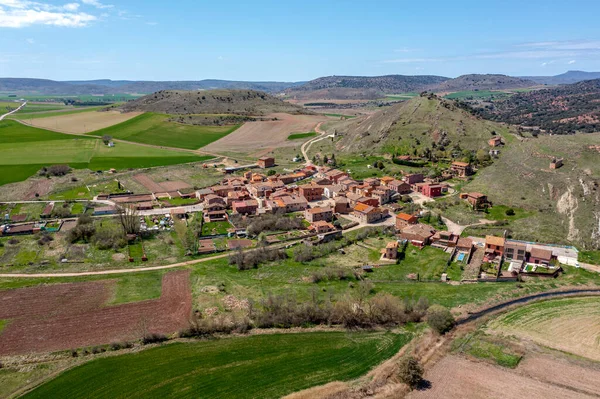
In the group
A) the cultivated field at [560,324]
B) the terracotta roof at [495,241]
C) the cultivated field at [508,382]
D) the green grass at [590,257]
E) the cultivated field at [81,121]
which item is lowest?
the cultivated field at [508,382]

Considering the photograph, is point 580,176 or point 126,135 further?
point 126,135

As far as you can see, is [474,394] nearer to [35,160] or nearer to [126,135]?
[35,160]

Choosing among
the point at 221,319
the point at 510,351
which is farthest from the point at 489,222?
the point at 221,319

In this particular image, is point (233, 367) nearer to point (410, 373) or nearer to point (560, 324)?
point (410, 373)

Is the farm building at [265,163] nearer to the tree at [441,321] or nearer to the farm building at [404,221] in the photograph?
the farm building at [404,221]

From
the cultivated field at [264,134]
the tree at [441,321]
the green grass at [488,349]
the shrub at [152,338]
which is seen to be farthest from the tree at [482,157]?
the shrub at [152,338]

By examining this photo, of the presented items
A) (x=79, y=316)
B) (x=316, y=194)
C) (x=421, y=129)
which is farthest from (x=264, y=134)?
(x=79, y=316)
